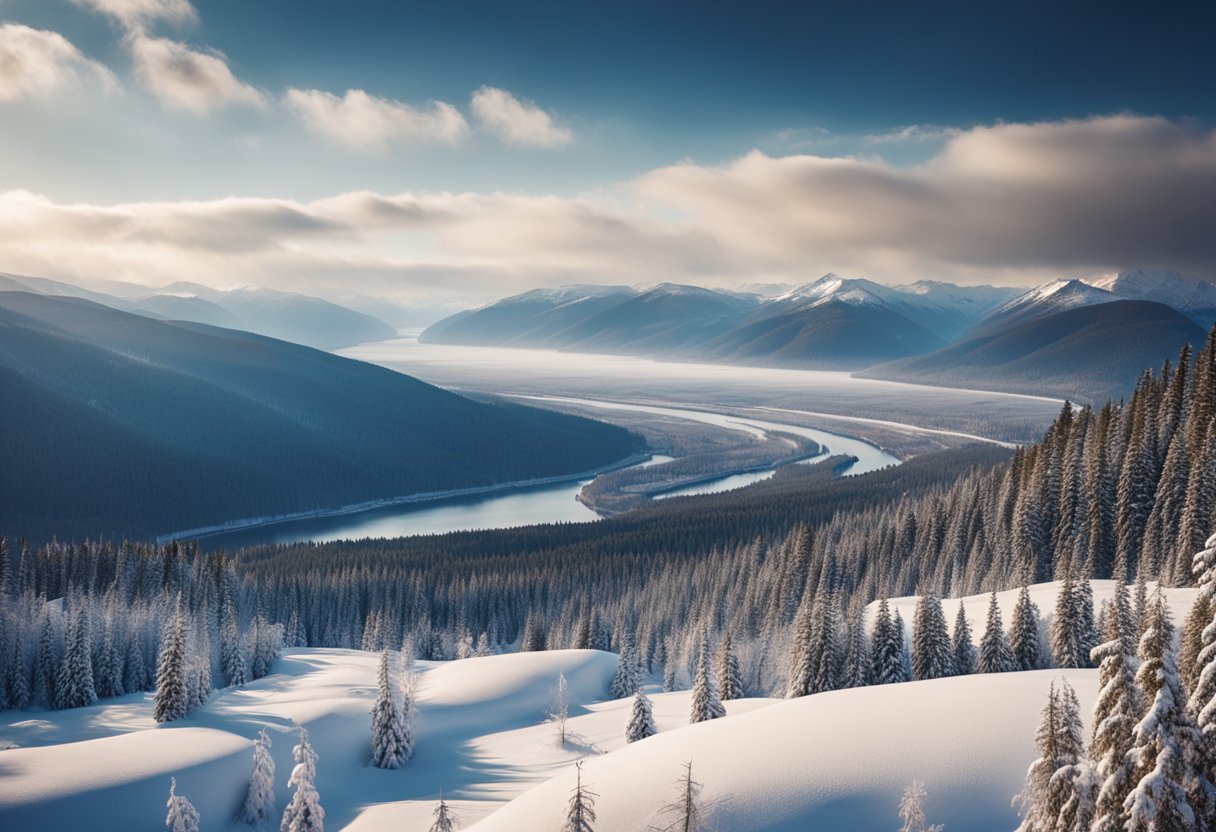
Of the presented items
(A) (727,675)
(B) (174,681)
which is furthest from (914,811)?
(B) (174,681)

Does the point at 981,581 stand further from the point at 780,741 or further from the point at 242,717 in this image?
the point at 242,717

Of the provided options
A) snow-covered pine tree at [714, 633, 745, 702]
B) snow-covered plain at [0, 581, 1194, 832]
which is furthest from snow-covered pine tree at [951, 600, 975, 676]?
snow-covered pine tree at [714, 633, 745, 702]

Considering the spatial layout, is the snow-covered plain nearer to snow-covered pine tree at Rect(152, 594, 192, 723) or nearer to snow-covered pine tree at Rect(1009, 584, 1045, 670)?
snow-covered pine tree at Rect(152, 594, 192, 723)

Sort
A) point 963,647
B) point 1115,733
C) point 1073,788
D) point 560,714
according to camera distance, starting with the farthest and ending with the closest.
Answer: point 560,714, point 963,647, point 1073,788, point 1115,733

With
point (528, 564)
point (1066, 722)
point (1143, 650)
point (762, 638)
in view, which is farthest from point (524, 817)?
point (528, 564)

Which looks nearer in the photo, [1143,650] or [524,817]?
[1143,650]

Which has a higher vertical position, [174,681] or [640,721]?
[174,681]

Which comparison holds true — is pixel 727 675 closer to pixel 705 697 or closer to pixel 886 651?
pixel 705 697
